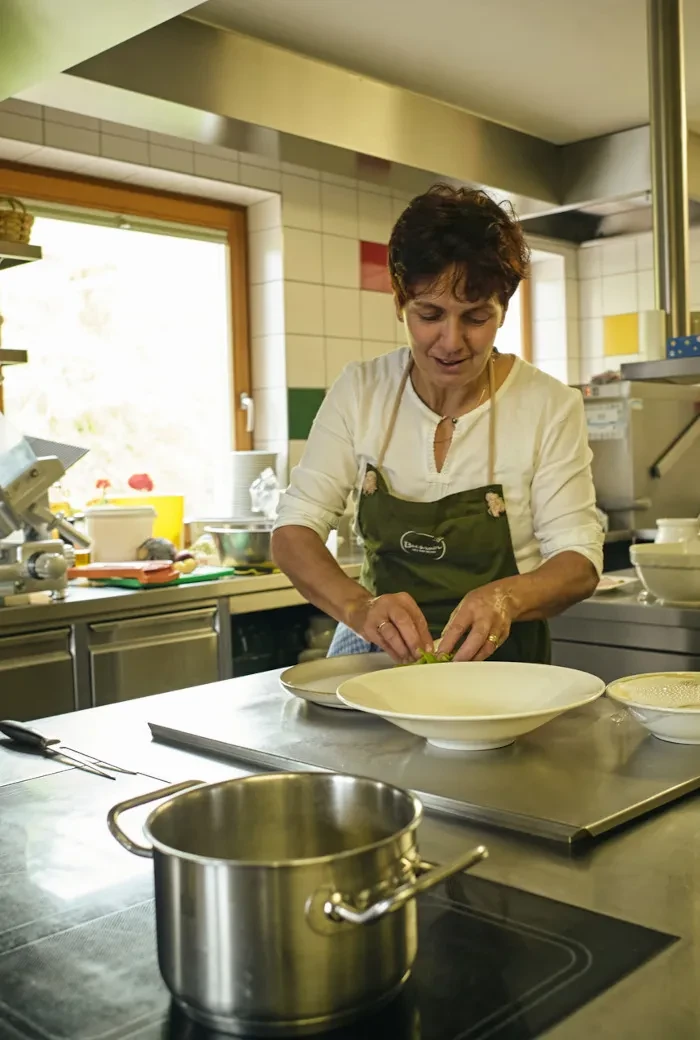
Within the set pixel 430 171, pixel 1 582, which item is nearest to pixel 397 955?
pixel 1 582

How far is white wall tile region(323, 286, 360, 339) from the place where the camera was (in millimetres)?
4133

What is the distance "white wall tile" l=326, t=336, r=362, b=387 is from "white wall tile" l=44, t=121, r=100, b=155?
113 cm

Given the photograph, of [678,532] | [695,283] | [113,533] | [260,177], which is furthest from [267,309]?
[695,283]

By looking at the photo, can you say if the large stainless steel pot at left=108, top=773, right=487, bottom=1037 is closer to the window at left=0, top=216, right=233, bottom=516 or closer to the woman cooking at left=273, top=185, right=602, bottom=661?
the woman cooking at left=273, top=185, right=602, bottom=661

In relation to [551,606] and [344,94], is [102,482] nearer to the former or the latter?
[344,94]

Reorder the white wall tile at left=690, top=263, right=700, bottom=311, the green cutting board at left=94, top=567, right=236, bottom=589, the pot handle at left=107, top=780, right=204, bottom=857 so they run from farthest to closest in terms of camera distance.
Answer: the white wall tile at left=690, top=263, right=700, bottom=311
the green cutting board at left=94, top=567, right=236, bottom=589
the pot handle at left=107, top=780, right=204, bottom=857

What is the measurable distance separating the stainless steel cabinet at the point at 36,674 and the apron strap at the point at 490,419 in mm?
1312

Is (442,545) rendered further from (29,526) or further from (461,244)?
(29,526)

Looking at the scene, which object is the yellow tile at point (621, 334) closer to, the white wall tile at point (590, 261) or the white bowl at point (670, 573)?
the white wall tile at point (590, 261)

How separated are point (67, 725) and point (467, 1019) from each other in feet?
2.96

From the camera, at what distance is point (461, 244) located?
5.22 feet

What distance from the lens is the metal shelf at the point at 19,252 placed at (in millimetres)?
2818

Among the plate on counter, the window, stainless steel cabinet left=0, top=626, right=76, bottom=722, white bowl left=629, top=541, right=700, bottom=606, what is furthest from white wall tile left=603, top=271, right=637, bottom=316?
stainless steel cabinet left=0, top=626, right=76, bottom=722

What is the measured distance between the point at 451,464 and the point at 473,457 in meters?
0.04
